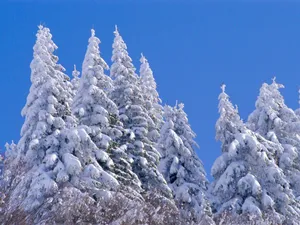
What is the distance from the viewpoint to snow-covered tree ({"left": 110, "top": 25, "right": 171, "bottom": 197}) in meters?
32.4

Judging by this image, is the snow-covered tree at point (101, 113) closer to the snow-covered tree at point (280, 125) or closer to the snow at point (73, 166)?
the snow at point (73, 166)

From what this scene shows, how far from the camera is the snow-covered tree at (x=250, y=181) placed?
3212cm

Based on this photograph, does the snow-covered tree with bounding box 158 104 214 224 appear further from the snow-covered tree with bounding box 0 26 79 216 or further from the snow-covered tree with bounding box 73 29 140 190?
the snow-covered tree with bounding box 0 26 79 216

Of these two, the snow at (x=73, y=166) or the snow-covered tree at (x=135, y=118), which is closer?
the snow at (x=73, y=166)

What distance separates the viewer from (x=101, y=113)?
30.0 meters

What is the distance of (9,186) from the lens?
1788 centimetres

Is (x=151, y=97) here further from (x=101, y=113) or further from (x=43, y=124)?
(x=43, y=124)

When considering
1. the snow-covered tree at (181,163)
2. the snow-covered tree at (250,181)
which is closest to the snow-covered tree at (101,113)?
the snow-covered tree at (181,163)

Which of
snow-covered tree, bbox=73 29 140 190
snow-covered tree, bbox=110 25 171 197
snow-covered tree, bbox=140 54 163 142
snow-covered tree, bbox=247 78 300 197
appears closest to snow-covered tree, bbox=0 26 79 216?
snow-covered tree, bbox=73 29 140 190

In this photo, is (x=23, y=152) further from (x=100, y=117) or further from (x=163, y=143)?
(x=163, y=143)

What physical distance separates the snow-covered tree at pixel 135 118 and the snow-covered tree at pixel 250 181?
13.4 ft

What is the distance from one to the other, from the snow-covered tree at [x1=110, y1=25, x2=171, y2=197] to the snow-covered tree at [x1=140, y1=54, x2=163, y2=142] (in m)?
1.18

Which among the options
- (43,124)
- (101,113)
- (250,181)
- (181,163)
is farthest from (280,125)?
(43,124)

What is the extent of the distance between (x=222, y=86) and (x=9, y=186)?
2138 cm
